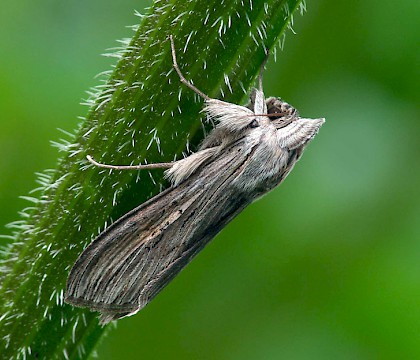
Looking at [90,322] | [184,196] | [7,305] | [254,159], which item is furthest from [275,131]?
[7,305]

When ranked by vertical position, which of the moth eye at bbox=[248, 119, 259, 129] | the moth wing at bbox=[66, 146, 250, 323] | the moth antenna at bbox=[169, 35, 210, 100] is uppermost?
the moth antenna at bbox=[169, 35, 210, 100]

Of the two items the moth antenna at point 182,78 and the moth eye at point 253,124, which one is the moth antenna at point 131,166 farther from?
the moth eye at point 253,124

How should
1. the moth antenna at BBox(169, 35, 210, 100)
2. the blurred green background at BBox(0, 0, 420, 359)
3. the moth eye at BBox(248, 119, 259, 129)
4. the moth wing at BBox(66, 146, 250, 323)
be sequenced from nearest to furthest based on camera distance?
Answer: 1. the moth antenna at BBox(169, 35, 210, 100)
2. the moth wing at BBox(66, 146, 250, 323)
3. the moth eye at BBox(248, 119, 259, 129)
4. the blurred green background at BBox(0, 0, 420, 359)

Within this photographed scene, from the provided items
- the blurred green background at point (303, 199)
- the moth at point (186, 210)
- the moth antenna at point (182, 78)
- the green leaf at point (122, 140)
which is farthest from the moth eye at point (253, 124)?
the blurred green background at point (303, 199)

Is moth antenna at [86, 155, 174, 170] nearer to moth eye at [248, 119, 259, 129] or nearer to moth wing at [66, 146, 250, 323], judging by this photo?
moth wing at [66, 146, 250, 323]

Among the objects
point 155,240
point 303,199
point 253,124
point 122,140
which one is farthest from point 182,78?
point 303,199

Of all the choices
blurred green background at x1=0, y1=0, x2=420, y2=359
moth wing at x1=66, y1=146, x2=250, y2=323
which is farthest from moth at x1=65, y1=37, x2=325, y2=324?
blurred green background at x1=0, y1=0, x2=420, y2=359
